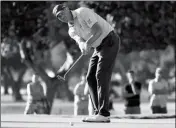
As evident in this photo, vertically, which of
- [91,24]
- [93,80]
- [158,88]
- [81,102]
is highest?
[158,88]

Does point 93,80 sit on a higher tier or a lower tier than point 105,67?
lower

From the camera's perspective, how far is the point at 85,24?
5.51 metres

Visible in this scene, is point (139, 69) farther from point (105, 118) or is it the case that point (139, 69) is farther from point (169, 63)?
point (105, 118)

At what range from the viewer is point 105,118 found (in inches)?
225

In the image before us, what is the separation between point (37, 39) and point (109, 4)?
476cm

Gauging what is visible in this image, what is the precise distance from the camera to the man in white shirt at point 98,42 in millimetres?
5492

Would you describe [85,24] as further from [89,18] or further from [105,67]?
[105,67]

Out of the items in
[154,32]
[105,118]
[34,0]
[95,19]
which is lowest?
[105,118]

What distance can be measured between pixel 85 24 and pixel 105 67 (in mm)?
562

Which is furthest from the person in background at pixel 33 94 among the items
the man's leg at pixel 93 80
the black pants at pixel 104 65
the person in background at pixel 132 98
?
the black pants at pixel 104 65

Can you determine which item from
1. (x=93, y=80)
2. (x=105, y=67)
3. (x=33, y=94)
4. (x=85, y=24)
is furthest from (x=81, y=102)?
(x=85, y=24)

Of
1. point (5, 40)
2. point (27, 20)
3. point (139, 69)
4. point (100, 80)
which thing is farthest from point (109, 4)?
point (139, 69)

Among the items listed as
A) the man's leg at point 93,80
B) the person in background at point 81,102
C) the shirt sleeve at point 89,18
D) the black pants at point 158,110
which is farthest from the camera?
the person in background at point 81,102

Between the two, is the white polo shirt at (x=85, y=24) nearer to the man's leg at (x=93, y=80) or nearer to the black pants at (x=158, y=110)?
the man's leg at (x=93, y=80)
